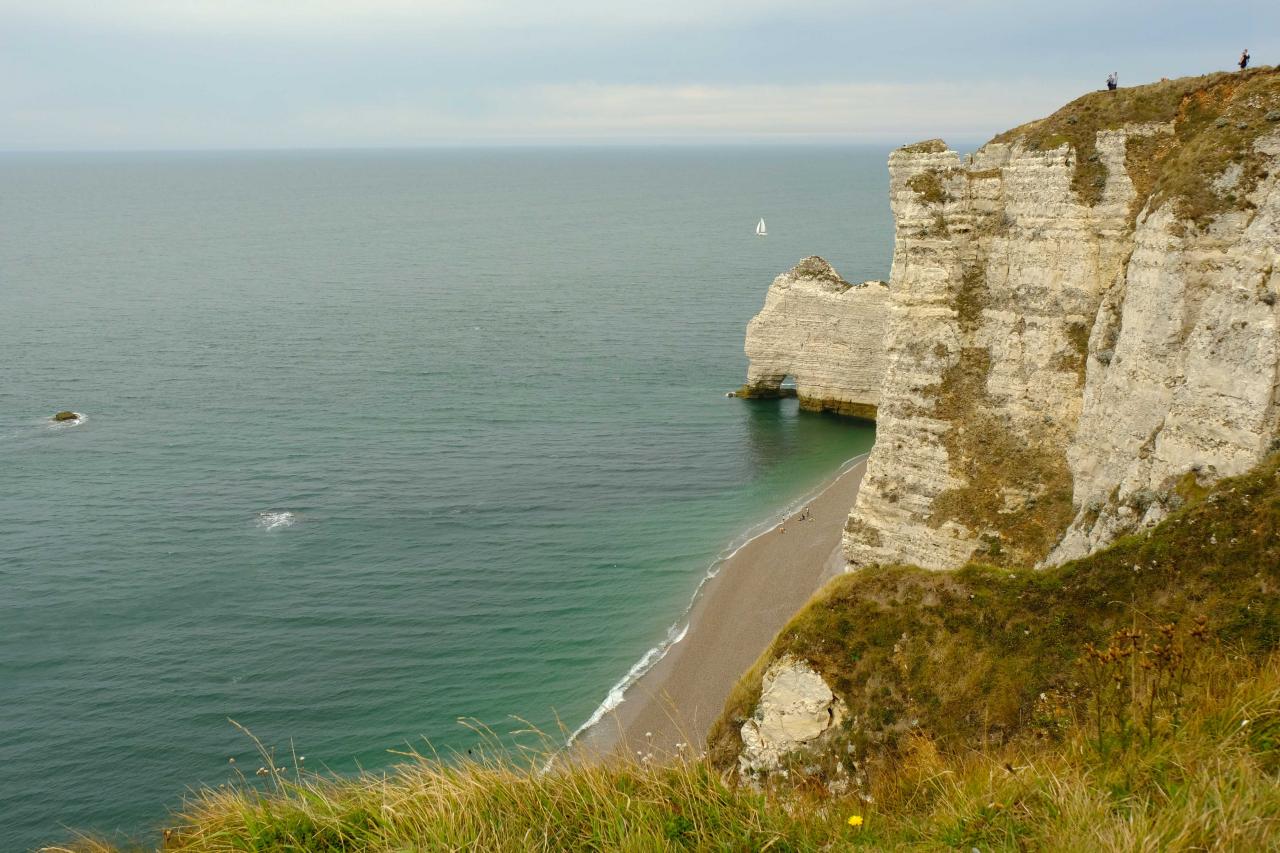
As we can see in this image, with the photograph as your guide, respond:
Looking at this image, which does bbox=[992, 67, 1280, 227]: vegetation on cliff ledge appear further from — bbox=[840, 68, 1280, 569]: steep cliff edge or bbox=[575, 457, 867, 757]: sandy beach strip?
bbox=[575, 457, 867, 757]: sandy beach strip

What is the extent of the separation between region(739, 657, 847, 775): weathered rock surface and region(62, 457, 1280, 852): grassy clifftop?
501 millimetres

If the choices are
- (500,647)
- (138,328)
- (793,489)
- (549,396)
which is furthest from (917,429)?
(138,328)

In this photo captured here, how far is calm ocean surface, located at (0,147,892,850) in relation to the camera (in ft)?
103

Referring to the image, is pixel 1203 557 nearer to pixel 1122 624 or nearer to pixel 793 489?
pixel 1122 624

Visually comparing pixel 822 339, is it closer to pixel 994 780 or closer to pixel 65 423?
pixel 65 423

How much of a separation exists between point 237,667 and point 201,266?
341ft

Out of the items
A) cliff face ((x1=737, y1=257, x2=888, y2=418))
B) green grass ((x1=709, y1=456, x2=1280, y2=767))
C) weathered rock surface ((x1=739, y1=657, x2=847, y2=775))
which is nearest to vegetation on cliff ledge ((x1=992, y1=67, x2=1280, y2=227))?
green grass ((x1=709, y1=456, x2=1280, y2=767))

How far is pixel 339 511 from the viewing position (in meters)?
47.4

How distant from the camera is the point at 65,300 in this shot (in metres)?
98.7

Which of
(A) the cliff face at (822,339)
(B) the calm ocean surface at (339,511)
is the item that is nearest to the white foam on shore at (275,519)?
(B) the calm ocean surface at (339,511)

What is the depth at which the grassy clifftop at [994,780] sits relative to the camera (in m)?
8.05

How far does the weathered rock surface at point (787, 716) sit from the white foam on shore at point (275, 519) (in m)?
33.6

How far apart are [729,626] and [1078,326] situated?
56.9 ft

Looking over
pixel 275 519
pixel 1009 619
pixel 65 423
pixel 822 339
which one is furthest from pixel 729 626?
pixel 65 423
